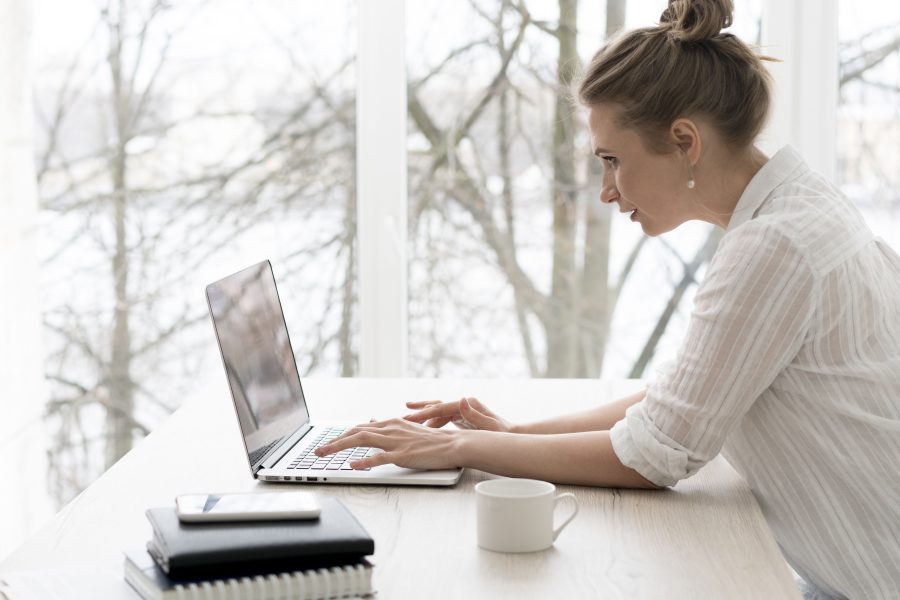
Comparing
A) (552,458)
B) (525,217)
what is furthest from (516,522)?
(525,217)

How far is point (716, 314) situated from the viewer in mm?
1308

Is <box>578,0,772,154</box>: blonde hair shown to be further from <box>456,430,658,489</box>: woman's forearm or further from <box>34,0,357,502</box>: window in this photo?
<box>34,0,357,502</box>: window

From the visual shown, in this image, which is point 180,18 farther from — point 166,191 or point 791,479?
point 791,479

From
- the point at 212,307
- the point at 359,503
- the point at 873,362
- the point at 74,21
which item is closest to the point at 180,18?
the point at 74,21

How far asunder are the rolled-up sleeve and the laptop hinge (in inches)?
18.5

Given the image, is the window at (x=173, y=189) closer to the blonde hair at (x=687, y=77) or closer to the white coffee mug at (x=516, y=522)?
the blonde hair at (x=687, y=77)

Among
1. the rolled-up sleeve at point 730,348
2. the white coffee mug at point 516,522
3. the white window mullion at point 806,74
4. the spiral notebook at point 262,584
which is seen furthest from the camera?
the white window mullion at point 806,74

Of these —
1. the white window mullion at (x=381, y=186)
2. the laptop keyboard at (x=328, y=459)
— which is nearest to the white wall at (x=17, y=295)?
the white window mullion at (x=381, y=186)

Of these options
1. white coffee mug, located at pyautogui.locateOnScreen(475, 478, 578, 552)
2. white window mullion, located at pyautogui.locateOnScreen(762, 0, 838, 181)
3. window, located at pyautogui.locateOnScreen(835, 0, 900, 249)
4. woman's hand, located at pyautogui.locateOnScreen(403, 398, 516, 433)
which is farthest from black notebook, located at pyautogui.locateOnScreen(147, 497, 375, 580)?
window, located at pyautogui.locateOnScreen(835, 0, 900, 249)

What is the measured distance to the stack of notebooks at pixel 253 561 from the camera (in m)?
0.97

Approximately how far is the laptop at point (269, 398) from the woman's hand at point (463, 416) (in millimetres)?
141

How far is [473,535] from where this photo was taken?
1.20 metres

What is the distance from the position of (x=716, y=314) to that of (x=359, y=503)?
1.59ft

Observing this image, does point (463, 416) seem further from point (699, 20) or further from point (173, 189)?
point (173, 189)
